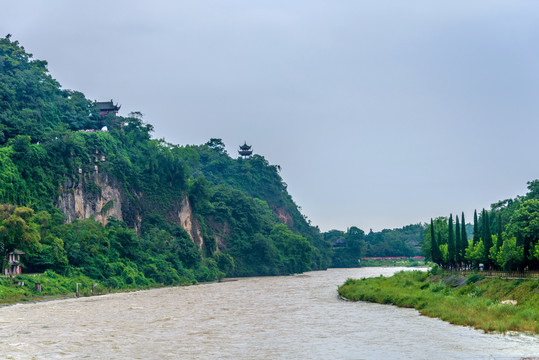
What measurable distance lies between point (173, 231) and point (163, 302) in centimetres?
4647

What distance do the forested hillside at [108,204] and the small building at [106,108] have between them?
8.30 ft

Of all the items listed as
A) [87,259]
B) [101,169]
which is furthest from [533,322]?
[101,169]

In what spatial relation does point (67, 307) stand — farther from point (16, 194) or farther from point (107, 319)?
point (16, 194)

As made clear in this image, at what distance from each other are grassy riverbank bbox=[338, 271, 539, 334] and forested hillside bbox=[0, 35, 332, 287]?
33652 millimetres

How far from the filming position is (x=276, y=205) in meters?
183

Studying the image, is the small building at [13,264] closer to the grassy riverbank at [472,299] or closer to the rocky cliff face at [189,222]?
the grassy riverbank at [472,299]

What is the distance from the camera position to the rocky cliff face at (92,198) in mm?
83312

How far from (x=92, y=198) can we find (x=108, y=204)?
384 cm

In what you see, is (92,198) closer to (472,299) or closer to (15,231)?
(15,231)

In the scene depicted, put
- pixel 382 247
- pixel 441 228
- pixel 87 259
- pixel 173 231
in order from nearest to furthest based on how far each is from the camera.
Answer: pixel 87 259 → pixel 441 228 → pixel 173 231 → pixel 382 247

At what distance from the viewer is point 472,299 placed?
42.3 meters

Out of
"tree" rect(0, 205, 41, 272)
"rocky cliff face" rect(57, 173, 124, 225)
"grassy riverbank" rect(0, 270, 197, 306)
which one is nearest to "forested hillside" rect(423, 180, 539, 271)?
"grassy riverbank" rect(0, 270, 197, 306)

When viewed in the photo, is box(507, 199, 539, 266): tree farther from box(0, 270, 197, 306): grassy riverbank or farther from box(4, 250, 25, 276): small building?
box(4, 250, 25, 276): small building

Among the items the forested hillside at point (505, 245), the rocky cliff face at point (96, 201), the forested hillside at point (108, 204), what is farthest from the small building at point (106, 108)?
the forested hillside at point (505, 245)
